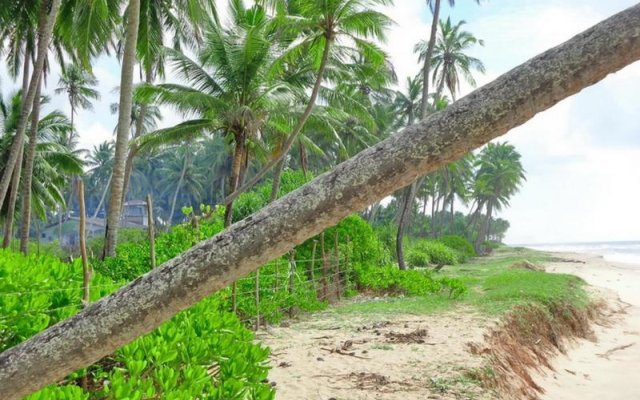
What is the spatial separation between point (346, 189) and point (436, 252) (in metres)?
26.7

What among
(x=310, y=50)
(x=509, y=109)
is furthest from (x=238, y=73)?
(x=509, y=109)

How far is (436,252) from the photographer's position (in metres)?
27.2

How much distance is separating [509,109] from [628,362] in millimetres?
9462


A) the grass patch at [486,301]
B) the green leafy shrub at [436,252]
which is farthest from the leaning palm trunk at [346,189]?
the green leafy shrub at [436,252]

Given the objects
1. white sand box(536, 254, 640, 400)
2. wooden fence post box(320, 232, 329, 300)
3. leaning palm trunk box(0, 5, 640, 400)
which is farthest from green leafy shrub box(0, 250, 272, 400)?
wooden fence post box(320, 232, 329, 300)

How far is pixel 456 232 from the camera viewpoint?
55.2 metres

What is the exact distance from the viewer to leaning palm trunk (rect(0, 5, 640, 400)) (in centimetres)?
135

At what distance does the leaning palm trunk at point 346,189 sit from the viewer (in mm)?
1350

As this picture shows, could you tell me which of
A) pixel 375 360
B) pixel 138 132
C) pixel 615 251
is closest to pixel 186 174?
pixel 138 132

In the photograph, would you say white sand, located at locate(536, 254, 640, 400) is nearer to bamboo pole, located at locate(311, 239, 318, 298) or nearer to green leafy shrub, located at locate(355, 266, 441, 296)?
green leafy shrub, located at locate(355, 266, 441, 296)

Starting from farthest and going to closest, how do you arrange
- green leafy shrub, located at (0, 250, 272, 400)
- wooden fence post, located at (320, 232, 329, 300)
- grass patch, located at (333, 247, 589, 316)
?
1. wooden fence post, located at (320, 232, 329, 300)
2. grass patch, located at (333, 247, 589, 316)
3. green leafy shrub, located at (0, 250, 272, 400)

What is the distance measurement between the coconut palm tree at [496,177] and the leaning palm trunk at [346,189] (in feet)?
145

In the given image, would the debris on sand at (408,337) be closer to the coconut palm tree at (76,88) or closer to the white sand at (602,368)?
the white sand at (602,368)

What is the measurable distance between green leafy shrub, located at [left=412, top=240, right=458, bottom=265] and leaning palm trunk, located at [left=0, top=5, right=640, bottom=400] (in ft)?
83.0
